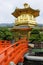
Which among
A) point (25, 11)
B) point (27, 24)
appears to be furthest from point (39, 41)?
point (25, 11)

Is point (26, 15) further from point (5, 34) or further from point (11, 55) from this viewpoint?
point (11, 55)

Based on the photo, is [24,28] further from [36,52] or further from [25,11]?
[36,52]

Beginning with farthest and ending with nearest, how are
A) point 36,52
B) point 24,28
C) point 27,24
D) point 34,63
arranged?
point 27,24, point 24,28, point 36,52, point 34,63

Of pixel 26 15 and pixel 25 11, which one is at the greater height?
pixel 25 11

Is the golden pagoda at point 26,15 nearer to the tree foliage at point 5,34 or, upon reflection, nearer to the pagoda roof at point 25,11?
the pagoda roof at point 25,11

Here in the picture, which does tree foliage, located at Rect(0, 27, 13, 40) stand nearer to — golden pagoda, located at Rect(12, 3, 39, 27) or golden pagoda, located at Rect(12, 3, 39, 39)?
golden pagoda, located at Rect(12, 3, 39, 39)

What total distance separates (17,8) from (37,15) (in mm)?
2489

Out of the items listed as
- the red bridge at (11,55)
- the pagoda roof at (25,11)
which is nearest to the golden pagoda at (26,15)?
the pagoda roof at (25,11)

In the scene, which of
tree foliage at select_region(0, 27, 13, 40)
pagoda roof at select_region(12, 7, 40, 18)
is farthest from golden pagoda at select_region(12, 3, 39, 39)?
tree foliage at select_region(0, 27, 13, 40)

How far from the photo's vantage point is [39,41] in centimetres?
1500

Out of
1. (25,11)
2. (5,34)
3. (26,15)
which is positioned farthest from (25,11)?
(5,34)

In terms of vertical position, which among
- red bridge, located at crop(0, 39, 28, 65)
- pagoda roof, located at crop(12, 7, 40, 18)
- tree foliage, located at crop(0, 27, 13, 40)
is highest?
pagoda roof, located at crop(12, 7, 40, 18)

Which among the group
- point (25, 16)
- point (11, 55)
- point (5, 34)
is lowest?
point (5, 34)

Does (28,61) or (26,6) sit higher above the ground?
(26,6)
